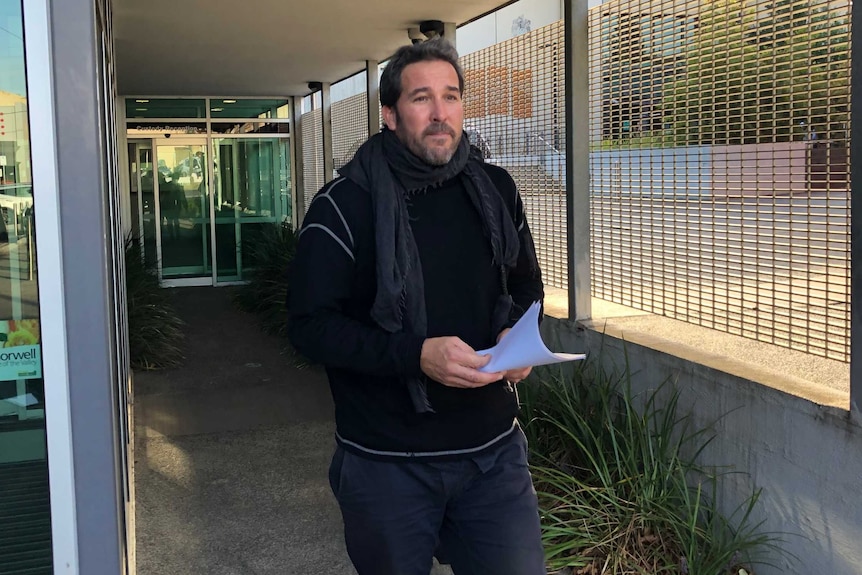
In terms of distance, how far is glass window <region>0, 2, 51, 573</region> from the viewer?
177cm

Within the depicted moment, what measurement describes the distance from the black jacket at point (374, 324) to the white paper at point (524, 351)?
213mm

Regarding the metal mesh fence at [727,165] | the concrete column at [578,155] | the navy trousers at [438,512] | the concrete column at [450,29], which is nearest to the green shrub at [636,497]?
the metal mesh fence at [727,165]

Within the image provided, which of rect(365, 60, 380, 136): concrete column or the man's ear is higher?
rect(365, 60, 380, 136): concrete column

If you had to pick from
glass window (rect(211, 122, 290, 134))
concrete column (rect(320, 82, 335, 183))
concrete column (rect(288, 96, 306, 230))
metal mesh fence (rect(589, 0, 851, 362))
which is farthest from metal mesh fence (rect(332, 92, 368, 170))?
metal mesh fence (rect(589, 0, 851, 362))

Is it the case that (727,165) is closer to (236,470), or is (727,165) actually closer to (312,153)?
(236,470)

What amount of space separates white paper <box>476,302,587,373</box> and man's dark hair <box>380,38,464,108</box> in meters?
0.66

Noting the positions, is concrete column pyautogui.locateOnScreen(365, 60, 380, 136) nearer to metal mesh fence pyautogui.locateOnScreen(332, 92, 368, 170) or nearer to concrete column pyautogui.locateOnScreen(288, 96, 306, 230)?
metal mesh fence pyautogui.locateOnScreen(332, 92, 368, 170)

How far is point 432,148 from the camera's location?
224cm

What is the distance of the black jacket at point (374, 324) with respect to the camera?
7.19 feet

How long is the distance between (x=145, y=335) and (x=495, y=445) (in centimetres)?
664

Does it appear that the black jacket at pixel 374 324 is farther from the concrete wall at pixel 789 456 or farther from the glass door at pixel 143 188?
the glass door at pixel 143 188

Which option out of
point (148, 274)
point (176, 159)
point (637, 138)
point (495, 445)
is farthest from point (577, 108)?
point (176, 159)

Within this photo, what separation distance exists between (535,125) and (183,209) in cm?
935

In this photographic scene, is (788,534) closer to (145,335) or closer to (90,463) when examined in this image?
(90,463)
